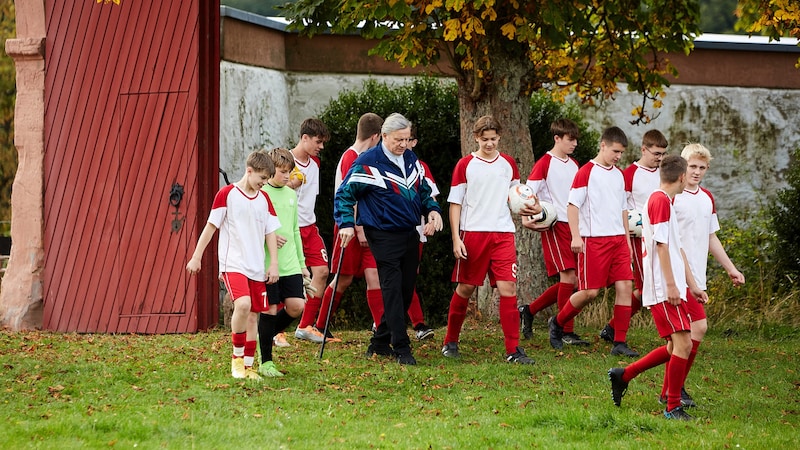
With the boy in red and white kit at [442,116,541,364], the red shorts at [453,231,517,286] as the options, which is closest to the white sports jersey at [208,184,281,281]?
the boy in red and white kit at [442,116,541,364]

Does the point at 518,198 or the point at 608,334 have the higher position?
the point at 518,198

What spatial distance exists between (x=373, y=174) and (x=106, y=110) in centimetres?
404

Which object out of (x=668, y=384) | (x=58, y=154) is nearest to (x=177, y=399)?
(x=668, y=384)

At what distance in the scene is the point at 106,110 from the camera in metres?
11.2

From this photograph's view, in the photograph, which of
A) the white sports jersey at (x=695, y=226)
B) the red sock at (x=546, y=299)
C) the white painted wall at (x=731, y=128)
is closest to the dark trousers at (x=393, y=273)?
the red sock at (x=546, y=299)

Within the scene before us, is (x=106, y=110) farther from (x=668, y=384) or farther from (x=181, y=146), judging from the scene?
(x=668, y=384)

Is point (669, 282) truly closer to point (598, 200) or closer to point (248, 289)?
point (598, 200)

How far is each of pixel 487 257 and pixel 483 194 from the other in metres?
0.48

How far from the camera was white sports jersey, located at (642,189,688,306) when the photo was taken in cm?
654

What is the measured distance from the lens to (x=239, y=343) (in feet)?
25.2

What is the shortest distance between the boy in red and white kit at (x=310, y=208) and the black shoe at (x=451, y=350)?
130 cm

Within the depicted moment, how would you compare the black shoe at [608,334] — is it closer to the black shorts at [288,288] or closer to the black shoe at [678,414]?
the black shorts at [288,288]

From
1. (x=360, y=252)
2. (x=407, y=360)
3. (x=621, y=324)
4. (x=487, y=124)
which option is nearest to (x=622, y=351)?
(x=621, y=324)

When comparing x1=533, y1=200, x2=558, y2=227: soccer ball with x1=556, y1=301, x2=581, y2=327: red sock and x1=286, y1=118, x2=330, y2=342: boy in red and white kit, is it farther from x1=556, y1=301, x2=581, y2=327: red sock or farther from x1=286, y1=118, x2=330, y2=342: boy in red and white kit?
x1=286, y1=118, x2=330, y2=342: boy in red and white kit
